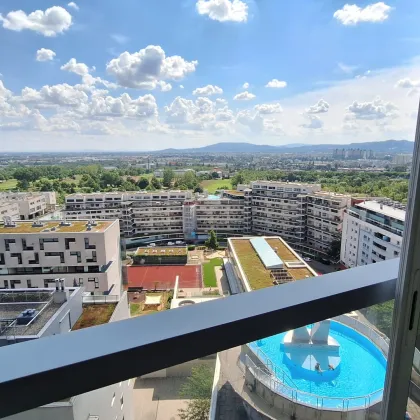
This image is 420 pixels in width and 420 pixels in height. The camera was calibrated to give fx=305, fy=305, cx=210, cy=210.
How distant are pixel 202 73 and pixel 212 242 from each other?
2.19 meters

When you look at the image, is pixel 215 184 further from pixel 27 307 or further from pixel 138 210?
pixel 27 307

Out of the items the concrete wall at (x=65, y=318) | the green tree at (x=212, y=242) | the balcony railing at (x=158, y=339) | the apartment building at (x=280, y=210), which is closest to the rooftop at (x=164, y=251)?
the green tree at (x=212, y=242)

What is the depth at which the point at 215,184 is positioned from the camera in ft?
8.32

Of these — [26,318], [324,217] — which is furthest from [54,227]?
[324,217]

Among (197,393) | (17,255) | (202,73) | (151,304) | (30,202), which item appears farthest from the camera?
(17,255)

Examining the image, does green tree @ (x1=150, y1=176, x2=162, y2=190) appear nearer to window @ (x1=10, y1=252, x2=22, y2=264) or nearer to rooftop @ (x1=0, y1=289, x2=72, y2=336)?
rooftop @ (x1=0, y1=289, x2=72, y2=336)

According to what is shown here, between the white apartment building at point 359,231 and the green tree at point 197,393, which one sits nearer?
the green tree at point 197,393

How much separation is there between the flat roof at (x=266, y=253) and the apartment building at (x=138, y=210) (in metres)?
0.82

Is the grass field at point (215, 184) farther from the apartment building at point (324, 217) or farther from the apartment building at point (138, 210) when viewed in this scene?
the apartment building at point (324, 217)

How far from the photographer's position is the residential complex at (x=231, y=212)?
2.48 metres

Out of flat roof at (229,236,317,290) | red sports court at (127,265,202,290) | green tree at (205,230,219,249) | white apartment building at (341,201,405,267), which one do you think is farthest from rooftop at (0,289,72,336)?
green tree at (205,230,219,249)

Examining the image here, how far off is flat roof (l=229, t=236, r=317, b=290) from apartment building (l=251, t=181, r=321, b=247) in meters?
0.11

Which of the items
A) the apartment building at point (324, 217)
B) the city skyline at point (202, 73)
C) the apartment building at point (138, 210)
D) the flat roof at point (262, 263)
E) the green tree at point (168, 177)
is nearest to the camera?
the city skyline at point (202, 73)

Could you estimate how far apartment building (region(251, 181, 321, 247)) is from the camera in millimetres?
2555
